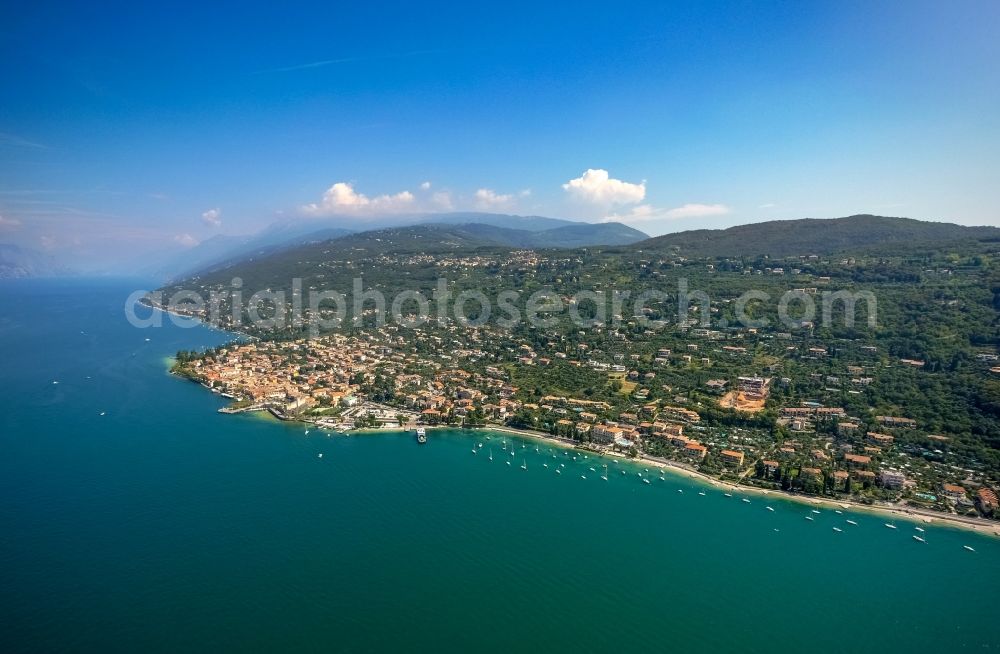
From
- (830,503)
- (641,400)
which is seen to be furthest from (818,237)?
(830,503)

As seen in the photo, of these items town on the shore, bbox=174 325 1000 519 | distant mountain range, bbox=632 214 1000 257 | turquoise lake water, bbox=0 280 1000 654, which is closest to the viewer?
turquoise lake water, bbox=0 280 1000 654

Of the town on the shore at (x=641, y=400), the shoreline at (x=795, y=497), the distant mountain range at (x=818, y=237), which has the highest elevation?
the distant mountain range at (x=818, y=237)

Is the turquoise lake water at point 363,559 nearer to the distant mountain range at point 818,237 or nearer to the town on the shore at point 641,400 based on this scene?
the town on the shore at point 641,400

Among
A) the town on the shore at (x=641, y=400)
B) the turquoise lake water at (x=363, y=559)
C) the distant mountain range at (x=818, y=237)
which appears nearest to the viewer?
the turquoise lake water at (x=363, y=559)

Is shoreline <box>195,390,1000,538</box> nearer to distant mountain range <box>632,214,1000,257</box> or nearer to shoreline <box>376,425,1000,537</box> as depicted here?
shoreline <box>376,425,1000,537</box>

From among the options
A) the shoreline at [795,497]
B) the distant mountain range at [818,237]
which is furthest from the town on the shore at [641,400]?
the distant mountain range at [818,237]

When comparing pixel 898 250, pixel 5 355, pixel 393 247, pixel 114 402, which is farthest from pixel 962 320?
pixel 393 247

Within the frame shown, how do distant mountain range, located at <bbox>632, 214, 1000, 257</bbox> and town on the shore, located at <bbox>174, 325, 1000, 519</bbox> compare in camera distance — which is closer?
town on the shore, located at <bbox>174, 325, 1000, 519</bbox>

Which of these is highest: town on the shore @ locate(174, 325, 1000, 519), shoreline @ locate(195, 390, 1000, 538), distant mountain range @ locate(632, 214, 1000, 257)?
distant mountain range @ locate(632, 214, 1000, 257)

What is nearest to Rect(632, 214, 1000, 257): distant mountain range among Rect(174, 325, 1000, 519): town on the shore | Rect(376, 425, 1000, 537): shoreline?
Rect(174, 325, 1000, 519): town on the shore

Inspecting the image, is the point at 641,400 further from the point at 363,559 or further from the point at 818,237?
the point at 818,237
